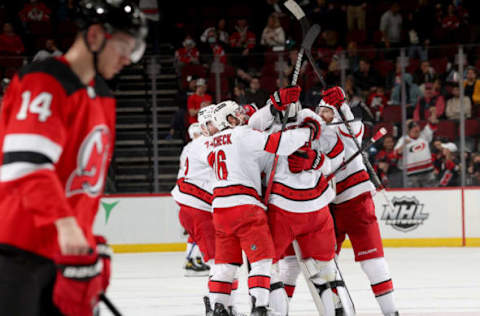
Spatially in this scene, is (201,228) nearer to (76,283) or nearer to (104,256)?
(104,256)

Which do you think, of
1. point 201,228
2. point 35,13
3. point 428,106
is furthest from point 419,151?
point 35,13

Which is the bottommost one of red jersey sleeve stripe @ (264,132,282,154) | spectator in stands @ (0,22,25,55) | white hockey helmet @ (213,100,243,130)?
red jersey sleeve stripe @ (264,132,282,154)

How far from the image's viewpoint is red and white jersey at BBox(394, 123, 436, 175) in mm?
8555

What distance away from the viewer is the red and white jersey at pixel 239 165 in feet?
12.9

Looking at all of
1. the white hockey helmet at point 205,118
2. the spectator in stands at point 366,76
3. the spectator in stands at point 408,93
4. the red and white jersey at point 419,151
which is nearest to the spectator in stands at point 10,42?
the spectator in stands at point 366,76

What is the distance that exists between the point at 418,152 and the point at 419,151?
15mm

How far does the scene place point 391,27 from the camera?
10992 millimetres

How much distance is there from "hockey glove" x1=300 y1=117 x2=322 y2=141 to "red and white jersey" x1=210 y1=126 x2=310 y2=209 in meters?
0.03

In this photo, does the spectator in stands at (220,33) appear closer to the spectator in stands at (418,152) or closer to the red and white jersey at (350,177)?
the spectator in stands at (418,152)

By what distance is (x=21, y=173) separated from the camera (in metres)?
Result: 1.73

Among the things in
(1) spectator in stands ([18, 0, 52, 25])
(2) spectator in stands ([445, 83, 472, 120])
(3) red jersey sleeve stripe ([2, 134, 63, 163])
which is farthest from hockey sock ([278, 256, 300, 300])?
(1) spectator in stands ([18, 0, 52, 25])

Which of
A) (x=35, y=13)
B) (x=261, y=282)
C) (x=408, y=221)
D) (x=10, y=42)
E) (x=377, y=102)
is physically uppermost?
(x=35, y=13)

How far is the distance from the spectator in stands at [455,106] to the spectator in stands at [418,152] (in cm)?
17

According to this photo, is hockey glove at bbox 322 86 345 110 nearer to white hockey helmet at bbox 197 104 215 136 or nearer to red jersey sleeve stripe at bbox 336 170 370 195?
red jersey sleeve stripe at bbox 336 170 370 195
